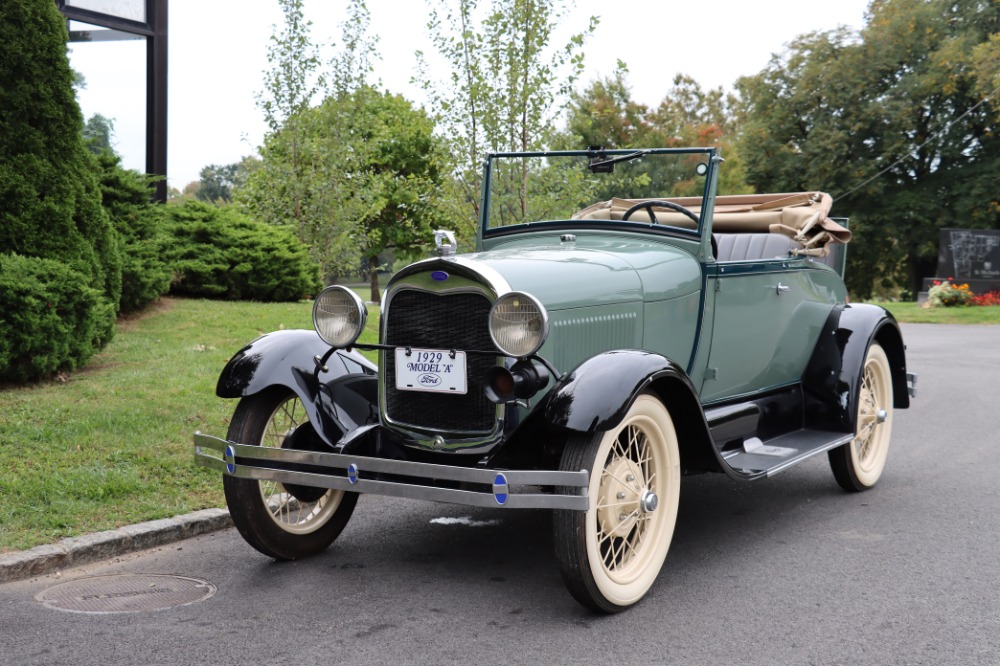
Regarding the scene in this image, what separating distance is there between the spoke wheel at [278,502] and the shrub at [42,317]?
3.07 metres

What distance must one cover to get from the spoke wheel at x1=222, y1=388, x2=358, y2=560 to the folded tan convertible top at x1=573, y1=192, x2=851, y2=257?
239 cm

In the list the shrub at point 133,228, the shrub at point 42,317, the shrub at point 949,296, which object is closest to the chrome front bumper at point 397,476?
the shrub at point 42,317

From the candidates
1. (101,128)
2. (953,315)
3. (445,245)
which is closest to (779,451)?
(445,245)

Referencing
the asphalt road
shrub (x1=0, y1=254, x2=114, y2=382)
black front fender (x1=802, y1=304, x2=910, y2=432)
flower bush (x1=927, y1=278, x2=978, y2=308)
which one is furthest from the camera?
flower bush (x1=927, y1=278, x2=978, y2=308)

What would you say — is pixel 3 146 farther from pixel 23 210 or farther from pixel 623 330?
pixel 623 330

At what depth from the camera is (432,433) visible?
14.0 ft

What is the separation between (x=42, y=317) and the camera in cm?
700

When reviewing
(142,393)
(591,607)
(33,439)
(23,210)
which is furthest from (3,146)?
(591,607)

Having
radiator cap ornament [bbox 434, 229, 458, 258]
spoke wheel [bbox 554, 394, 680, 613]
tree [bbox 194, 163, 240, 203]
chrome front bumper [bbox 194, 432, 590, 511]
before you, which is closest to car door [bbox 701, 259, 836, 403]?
spoke wheel [bbox 554, 394, 680, 613]

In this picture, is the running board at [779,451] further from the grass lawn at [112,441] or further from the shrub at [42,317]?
the shrub at [42,317]

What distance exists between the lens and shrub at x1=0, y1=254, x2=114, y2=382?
6.86 metres

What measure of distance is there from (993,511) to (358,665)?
385 centimetres

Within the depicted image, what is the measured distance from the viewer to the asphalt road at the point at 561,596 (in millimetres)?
3426

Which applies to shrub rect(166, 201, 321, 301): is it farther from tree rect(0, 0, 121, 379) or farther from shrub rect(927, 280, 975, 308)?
shrub rect(927, 280, 975, 308)
